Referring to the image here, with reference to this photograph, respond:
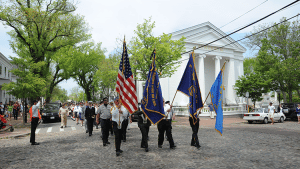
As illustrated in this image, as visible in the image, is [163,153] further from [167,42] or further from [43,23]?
[43,23]

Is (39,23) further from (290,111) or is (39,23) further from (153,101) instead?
(290,111)

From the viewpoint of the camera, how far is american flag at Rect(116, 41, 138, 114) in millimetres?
8297

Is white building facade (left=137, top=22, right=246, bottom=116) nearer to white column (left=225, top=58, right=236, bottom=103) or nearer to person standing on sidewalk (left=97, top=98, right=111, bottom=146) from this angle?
white column (left=225, top=58, right=236, bottom=103)

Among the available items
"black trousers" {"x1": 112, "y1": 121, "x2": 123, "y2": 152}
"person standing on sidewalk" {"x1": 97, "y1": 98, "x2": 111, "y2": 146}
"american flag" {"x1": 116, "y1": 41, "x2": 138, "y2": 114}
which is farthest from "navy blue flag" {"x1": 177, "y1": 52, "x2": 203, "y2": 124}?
"person standing on sidewalk" {"x1": 97, "y1": 98, "x2": 111, "y2": 146}

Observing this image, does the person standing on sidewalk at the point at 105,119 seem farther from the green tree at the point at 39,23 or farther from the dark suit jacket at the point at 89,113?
the green tree at the point at 39,23

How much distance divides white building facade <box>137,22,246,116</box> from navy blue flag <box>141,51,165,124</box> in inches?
1011

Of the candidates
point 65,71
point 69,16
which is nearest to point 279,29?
point 69,16

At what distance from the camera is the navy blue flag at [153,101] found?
8.23m

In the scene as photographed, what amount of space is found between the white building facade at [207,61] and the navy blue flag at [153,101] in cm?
2567

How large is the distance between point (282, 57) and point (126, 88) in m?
28.0

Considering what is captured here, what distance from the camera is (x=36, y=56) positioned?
22.2 metres

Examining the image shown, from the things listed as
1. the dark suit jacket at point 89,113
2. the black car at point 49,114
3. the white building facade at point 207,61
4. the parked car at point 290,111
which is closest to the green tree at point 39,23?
the black car at point 49,114

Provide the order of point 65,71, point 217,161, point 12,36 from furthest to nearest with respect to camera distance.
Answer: point 65,71, point 12,36, point 217,161

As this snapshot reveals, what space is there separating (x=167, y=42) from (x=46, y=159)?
17.7 metres
